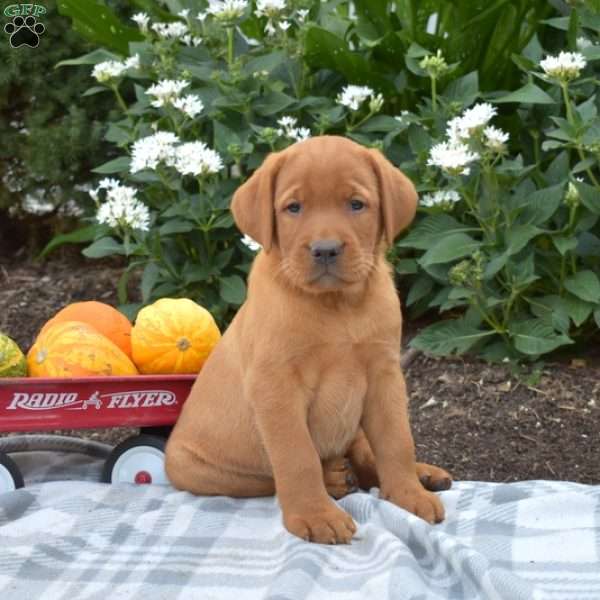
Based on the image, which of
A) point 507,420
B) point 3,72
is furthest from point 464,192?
point 3,72

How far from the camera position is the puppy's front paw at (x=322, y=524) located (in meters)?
3.86

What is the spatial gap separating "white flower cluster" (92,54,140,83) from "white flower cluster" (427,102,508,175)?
1.87 meters

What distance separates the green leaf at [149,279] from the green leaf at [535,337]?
1861mm

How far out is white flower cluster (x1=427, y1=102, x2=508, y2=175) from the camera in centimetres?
532

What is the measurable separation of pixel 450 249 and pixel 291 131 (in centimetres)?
108

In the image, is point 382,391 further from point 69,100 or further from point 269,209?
point 69,100

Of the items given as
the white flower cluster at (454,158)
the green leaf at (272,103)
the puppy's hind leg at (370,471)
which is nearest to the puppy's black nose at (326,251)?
the puppy's hind leg at (370,471)

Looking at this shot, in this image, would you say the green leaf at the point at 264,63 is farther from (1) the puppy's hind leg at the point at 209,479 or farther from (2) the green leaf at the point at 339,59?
(1) the puppy's hind leg at the point at 209,479

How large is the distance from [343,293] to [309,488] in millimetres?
663

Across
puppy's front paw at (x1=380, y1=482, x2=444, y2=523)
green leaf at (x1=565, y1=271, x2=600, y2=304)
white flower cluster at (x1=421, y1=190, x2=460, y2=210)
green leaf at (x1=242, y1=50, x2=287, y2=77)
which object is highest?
green leaf at (x1=242, y1=50, x2=287, y2=77)

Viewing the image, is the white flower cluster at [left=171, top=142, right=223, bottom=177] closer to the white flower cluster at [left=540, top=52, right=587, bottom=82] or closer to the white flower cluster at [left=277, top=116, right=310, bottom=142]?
the white flower cluster at [left=277, top=116, right=310, bottom=142]

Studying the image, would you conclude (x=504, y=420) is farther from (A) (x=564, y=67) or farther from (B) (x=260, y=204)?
(B) (x=260, y=204)
